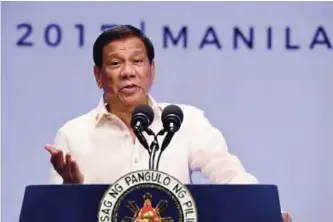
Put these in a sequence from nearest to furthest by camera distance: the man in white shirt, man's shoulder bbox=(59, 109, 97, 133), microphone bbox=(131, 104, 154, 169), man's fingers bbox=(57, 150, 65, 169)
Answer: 1. microphone bbox=(131, 104, 154, 169)
2. man's fingers bbox=(57, 150, 65, 169)
3. the man in white shirt
4. man's shoulder bbox=(59, 109, 97, 133)

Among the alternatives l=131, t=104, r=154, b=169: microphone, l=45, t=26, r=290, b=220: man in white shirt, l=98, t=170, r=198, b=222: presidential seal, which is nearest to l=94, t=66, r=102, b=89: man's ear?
l=45, t=26, r=290, b=220: man in white shirt

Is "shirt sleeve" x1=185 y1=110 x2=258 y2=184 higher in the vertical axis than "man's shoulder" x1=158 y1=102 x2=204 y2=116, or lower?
lower

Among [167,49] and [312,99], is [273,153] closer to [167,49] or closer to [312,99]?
[312,99]

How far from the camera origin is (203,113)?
440cm

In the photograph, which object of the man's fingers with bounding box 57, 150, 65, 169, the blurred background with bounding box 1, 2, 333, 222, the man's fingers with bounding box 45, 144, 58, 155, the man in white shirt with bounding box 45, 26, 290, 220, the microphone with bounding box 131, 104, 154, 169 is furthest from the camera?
the blurred background with bounding box 1, 2, 333, 222

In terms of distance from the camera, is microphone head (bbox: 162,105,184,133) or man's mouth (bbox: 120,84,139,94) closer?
microphone head (bbox: 162,105,184,133)

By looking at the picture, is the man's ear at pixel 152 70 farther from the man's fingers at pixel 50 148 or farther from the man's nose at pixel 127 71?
the man's fingers at pixel 50 148

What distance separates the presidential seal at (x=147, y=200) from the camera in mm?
3109

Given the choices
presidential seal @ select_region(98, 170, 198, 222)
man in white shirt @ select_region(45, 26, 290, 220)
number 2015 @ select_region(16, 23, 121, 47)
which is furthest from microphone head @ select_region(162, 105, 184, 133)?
number 2015 @ select_region(16, 23, 121, 47)

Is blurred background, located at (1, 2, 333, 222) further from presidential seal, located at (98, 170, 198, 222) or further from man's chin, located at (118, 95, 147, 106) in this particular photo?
presidential seal, located at (98, 170, 198, 222)

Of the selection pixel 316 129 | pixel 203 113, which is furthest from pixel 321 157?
pixel 203 113

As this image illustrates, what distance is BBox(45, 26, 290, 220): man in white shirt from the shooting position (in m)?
4.22

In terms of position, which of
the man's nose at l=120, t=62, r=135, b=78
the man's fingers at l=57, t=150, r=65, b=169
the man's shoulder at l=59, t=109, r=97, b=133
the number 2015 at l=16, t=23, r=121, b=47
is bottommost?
the man's fingers at l=57, t=150, r=65, b=169

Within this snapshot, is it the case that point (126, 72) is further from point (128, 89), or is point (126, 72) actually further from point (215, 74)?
point (215, 74)
